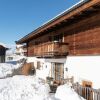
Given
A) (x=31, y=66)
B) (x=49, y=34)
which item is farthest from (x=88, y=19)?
(x=31, y=66)

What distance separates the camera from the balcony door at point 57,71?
→ 60.7 feet

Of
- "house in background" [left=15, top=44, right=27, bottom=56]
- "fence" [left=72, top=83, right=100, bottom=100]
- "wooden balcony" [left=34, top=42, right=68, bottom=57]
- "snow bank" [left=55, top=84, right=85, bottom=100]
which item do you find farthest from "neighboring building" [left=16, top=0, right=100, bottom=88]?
"house in background" [left=15, top=44, right=27, bottom=56]

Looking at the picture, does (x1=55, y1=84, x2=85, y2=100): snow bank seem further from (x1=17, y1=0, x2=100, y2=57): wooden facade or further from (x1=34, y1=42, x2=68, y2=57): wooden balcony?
(x1=34, y1=42, x2=68, y2=57): wooden balcony

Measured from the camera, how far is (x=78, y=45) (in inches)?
607

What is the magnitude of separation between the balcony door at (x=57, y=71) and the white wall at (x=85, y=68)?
5.97ft

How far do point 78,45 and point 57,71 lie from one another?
16.7ft

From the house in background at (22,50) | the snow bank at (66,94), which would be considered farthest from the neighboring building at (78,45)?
the house in background at (22,50)

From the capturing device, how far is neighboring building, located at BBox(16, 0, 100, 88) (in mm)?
12859

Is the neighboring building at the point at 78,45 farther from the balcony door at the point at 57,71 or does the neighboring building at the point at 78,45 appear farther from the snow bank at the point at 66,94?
the snow bank at the point at 66,94

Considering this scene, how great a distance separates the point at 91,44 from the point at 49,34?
891 centimetres

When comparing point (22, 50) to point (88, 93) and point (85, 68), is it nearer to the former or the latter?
point (85, 68)

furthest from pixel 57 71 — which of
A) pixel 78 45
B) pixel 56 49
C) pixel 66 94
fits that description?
pixel 66 94

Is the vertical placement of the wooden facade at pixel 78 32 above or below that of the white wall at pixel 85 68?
above

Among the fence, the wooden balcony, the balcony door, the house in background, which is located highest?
the house in background
